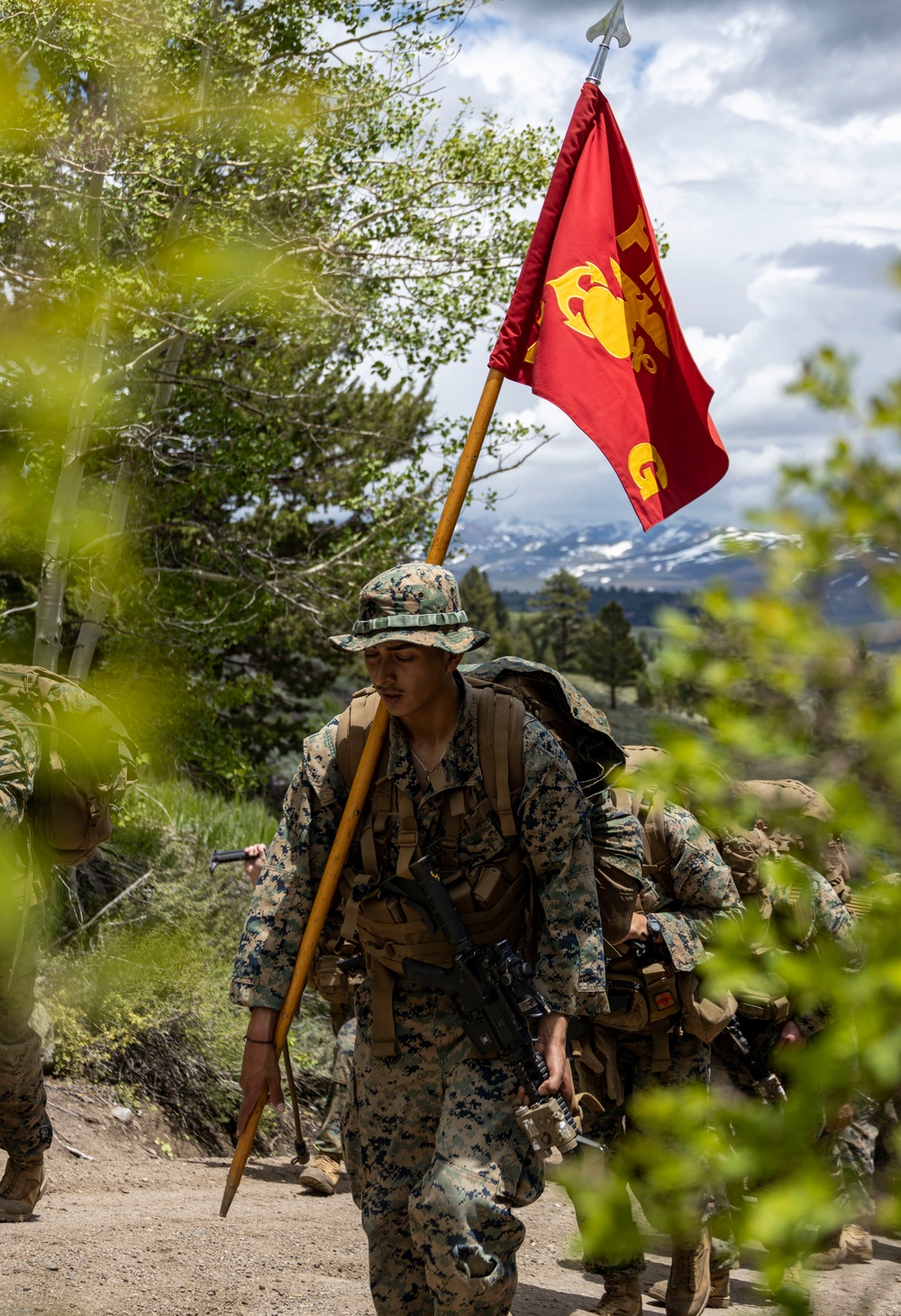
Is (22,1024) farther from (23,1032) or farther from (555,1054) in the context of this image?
(555,1054)

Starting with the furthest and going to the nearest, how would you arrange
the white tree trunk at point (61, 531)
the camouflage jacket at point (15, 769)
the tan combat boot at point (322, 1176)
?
the white tree trunk at point (61, 531) < the tan combat boot at point (322, 1176) < the camouflage jacket at point (15, 769)

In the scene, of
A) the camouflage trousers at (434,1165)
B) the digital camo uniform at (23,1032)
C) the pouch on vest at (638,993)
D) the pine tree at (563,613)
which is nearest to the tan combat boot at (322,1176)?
the digital camo uniform at (23,1032)

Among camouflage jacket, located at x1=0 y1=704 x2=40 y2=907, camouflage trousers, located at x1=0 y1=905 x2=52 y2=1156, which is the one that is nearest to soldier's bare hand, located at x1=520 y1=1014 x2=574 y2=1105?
→ camouflage jacket, located at x1=0 y1=704 x2=40 y2=907

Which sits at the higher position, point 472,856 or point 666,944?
point 472,856

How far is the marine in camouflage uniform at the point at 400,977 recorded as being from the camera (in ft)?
11.5

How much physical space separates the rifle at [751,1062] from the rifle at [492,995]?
2.66m

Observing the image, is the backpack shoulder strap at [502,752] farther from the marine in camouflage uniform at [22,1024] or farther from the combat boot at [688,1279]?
the combat boot at [688,1279]

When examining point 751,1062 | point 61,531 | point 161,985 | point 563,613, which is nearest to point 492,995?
point 751,1062

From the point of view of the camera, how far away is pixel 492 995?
3432mm

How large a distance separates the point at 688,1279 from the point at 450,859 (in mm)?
2551

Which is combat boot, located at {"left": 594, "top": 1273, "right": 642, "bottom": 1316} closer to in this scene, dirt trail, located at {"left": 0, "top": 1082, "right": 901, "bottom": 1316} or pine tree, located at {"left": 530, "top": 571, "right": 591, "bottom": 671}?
dirt trail, located at {"left": 0, "top": 1082, "right": 901, "bottom": 1316}

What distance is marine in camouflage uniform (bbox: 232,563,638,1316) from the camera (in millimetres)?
3496

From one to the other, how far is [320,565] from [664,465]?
7.04m

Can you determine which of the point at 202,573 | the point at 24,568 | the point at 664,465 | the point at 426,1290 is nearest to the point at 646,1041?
the point at 426,1290
